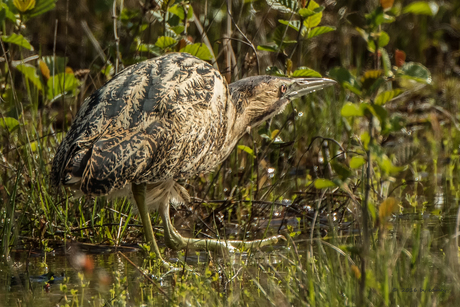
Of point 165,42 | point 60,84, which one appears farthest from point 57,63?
point 165,42

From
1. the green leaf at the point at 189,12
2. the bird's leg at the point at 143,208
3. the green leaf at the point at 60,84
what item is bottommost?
the bird's leg at the point at 143,208

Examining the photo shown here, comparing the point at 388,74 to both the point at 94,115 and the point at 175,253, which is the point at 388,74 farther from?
the point at 175,253

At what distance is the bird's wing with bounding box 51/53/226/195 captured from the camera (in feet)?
8.45

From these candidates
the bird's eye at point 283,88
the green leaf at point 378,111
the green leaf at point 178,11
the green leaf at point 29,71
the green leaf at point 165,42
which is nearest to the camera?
the green leaf at point 378,111

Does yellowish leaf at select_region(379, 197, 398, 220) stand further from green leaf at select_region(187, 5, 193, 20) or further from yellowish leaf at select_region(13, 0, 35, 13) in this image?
yellowish leaf at select_region(13, 0, 35, 13)

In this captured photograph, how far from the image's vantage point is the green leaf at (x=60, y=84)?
12.0ft

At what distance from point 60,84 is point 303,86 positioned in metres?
1.43

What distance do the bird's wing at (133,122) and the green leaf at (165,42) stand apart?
23 cm

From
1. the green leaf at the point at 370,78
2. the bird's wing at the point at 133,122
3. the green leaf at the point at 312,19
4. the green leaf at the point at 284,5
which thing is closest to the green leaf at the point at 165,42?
the bird's wing at the point at 133,122

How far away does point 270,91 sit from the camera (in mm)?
3777

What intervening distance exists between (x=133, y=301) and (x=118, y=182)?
49 cm

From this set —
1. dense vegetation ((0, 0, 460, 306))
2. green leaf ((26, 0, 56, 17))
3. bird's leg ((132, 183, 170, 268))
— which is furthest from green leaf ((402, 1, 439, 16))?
green leaf ((26, 0, 56, 17))

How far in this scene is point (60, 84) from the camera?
364cm

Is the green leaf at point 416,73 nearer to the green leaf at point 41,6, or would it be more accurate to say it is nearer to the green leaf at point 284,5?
the green leaf at point 284,5
